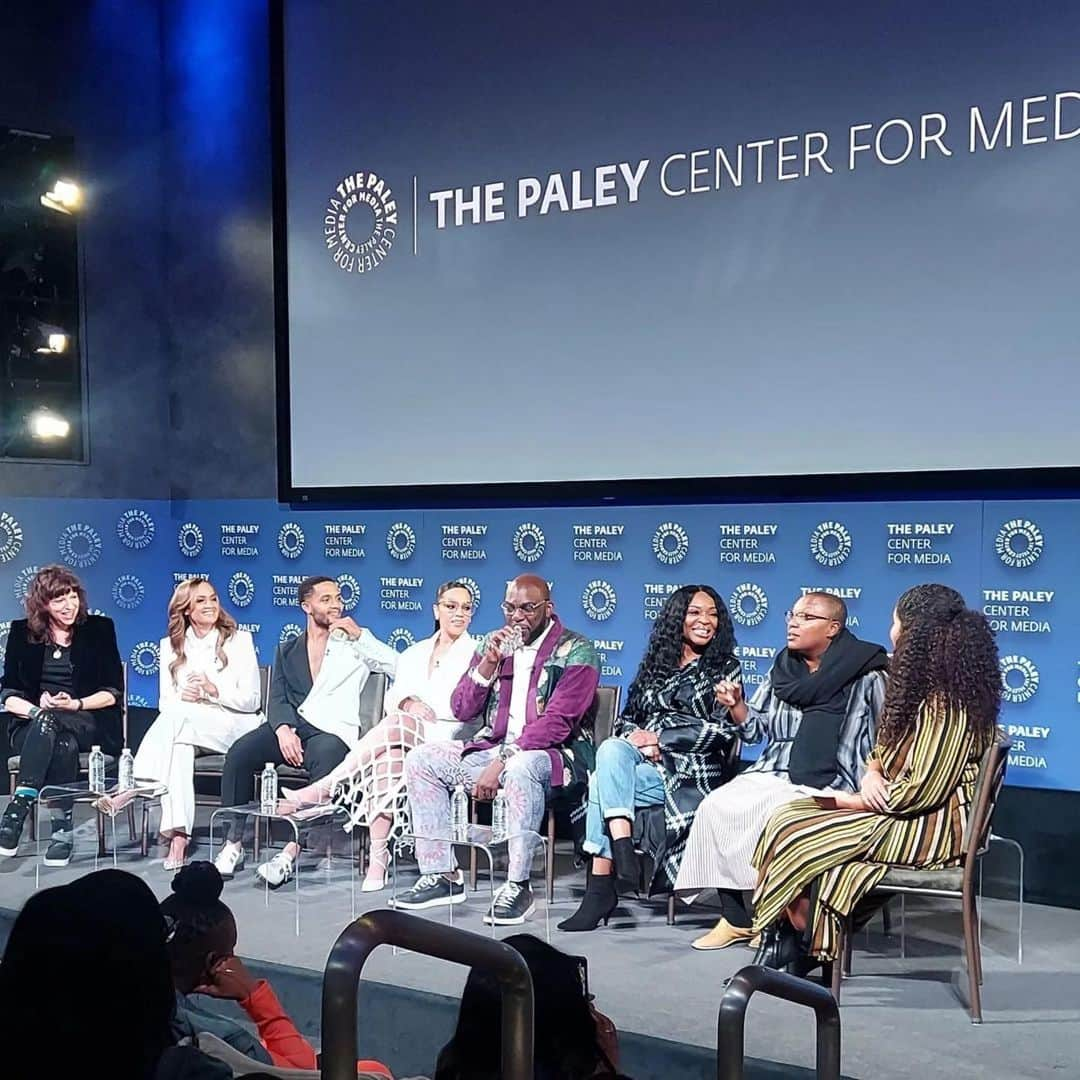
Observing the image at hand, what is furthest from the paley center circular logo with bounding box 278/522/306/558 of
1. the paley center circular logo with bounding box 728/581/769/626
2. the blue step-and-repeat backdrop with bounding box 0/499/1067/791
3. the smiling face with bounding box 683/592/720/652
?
the smiling face with bounding box 683/592/720/652

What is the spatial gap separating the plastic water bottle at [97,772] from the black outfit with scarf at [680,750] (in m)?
1.99

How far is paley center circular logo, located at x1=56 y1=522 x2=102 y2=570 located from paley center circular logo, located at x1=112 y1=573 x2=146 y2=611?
176 mm

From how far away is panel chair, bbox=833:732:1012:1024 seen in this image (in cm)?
411

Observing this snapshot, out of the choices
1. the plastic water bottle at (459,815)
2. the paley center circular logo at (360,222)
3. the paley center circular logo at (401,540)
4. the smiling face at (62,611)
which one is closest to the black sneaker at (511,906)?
the plastic water bottle at (459,815)

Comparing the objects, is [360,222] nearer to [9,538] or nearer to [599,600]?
[599,600]

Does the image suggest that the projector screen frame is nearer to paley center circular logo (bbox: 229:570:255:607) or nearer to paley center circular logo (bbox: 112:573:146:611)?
paley center circular logo (bbox: 229:570:255:607)

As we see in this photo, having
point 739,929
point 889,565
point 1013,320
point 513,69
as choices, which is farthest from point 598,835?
point 513,69

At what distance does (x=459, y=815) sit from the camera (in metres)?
5.22

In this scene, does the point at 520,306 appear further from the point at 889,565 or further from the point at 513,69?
the point at 889,565

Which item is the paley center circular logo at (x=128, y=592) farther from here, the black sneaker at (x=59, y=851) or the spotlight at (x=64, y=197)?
the black sneaker at (x=59, y=851)

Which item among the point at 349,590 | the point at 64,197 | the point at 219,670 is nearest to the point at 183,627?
the point at 219,670

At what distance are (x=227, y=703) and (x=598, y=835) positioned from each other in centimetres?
186

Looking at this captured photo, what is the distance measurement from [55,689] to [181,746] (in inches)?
26.3

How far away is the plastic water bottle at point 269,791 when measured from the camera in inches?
209
